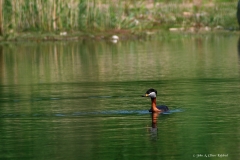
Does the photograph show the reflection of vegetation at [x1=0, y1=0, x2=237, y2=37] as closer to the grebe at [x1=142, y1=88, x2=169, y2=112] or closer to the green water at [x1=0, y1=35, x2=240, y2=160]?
the green water at [x1=0, y1=35, x2=240, y2=160]

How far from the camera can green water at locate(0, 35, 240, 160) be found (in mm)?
13430

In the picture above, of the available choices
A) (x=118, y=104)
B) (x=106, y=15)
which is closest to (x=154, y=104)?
(x=118, y=104)

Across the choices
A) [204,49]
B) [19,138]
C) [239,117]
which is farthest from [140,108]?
[204,49]

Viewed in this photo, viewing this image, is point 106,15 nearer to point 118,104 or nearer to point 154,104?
point 118,104

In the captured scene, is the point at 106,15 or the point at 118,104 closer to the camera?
the point at 118,104

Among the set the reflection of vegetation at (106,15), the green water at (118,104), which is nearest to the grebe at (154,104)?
the green water at (118,104)

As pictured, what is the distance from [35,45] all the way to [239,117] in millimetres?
23812

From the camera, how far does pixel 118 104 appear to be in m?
18.5

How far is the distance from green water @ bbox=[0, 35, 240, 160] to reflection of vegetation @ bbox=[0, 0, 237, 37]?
6.03 meters

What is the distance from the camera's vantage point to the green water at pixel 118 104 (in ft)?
44.1

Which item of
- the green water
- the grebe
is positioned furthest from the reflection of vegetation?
the grebe

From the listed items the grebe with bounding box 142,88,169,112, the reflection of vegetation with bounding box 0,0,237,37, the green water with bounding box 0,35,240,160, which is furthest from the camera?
the reflection of vegetation with bounding box 0,0,237,37

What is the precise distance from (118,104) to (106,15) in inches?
955

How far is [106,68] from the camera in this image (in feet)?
91.6
